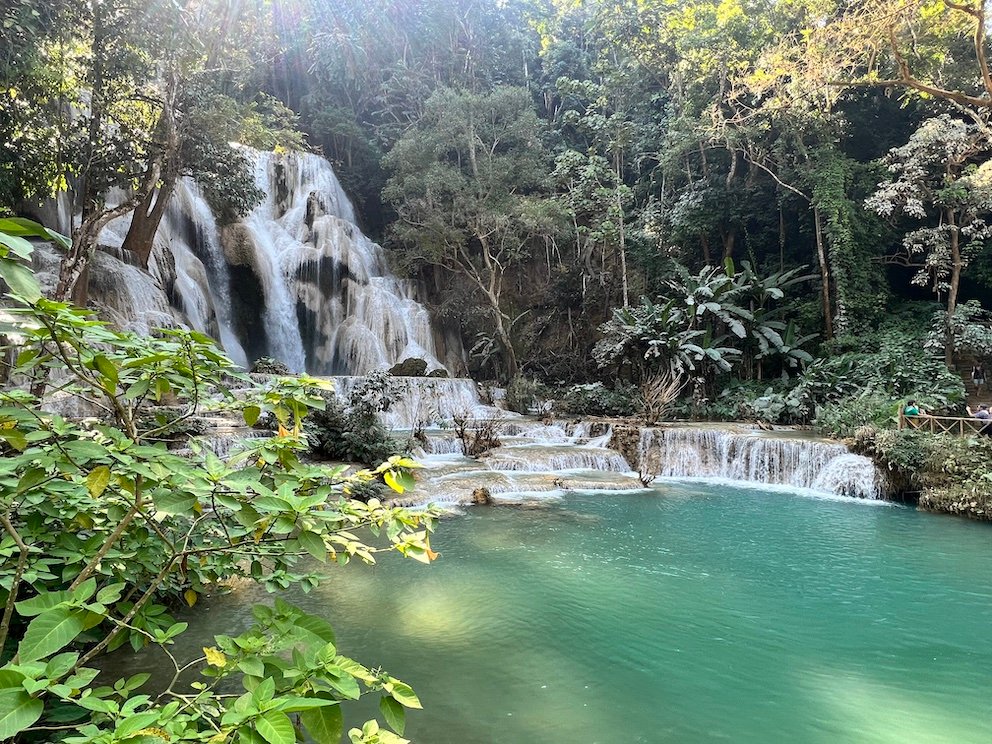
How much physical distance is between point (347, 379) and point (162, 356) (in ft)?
44.9

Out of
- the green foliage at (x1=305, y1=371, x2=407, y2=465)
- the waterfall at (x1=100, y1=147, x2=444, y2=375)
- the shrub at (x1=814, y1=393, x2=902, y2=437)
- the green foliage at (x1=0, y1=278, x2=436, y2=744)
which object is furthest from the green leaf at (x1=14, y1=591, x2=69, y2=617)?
the waterfall at (x1=100, y1=147, x2=444, y2=375)

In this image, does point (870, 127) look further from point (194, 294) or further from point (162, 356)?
point (162, 356)

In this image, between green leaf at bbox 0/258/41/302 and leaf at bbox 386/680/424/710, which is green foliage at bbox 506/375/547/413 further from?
green leaf at bbox 0/258/41/302

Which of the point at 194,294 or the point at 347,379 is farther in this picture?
the point at 194,294

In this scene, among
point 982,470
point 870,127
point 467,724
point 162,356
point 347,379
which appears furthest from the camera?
Result: point 870,127

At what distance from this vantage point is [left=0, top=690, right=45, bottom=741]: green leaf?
3.48 feet

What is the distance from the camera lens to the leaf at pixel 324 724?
4.26ft

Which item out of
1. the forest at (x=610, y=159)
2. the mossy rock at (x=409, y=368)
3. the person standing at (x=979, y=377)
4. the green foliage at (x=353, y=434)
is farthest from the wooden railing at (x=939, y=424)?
the mossy rock at (x=409, y=368)

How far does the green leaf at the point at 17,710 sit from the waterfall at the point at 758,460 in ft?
36.8

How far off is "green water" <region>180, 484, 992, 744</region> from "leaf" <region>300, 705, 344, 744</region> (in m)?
2.02

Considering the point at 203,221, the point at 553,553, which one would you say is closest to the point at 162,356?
the point at 553,553

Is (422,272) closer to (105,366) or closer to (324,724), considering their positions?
(105,366)

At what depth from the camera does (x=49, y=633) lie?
4.25 feet

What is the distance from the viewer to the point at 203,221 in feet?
60.3
